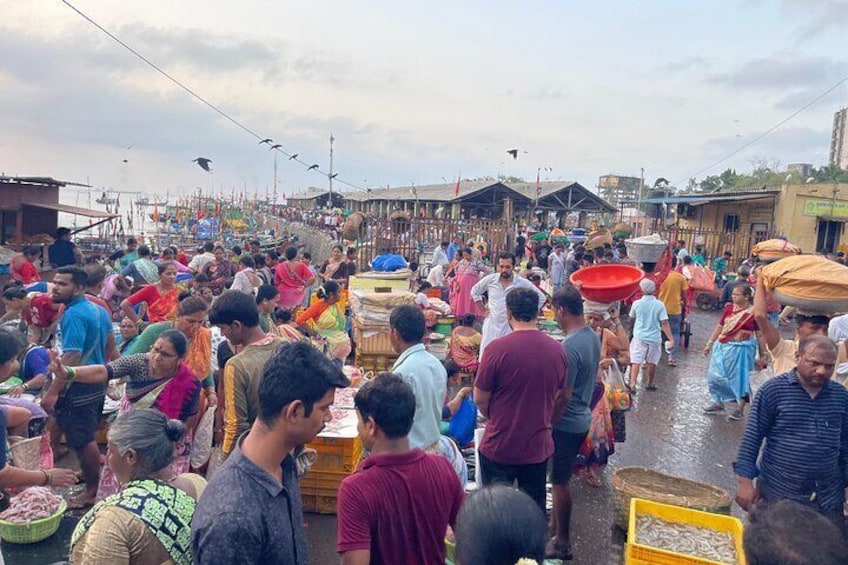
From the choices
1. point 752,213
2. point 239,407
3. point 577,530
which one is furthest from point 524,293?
point 752,213

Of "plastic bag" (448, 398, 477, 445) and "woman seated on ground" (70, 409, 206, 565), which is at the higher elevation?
"woman seated on ground" (70, 409, 206, 565)

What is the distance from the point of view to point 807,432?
3.00m

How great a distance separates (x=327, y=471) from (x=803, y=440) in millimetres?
3194

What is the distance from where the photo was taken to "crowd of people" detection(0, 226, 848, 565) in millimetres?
1669

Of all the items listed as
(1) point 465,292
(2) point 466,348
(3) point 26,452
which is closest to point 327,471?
(3) point 26,452

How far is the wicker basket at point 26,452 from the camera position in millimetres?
3707

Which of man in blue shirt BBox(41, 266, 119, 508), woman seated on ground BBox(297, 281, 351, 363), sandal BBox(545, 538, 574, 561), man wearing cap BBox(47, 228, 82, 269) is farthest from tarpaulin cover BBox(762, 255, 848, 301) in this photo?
man wearing cap BBox(47, 228, 82, 269)

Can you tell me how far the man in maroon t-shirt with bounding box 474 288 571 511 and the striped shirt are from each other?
1133 millimetres

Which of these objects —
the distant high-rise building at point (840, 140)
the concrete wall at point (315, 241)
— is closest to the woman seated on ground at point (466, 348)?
the concrete wall at point (315, 241)

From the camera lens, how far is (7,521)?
3.37m

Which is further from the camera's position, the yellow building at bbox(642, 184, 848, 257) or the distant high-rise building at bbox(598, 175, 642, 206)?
the distant high-rise building at bbox(598, 175, 642, 206)

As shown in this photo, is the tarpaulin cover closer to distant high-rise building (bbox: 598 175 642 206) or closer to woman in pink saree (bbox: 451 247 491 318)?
woman in pink saree (bbox: 451 247 491 318)

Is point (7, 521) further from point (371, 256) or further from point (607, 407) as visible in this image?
point (371, 256)

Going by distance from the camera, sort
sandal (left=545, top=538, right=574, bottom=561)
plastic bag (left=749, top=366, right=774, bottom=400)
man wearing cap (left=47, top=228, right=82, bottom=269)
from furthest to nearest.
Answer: man wearing cap (left=47, top=228, right=82, bottom=269) < plastic bag (left=749, top=366, right=774, bottom=400) < sandal (left=545, top=538, right=574, bottom=561)
